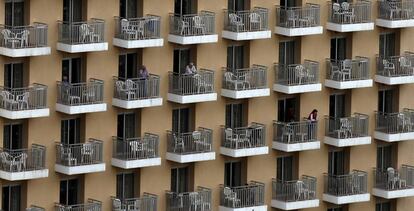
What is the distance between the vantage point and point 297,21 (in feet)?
367

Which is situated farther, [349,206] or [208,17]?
[349,206]

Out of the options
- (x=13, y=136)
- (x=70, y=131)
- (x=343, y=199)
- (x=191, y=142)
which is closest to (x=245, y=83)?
(x=191, y=142)

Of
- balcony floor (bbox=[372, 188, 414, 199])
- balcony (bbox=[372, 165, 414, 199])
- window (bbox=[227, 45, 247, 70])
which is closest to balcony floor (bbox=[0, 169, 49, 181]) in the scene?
window (bbox=[227, 45, 247, 70])

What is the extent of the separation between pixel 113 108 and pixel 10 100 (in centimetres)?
560

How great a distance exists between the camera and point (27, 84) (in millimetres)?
104000

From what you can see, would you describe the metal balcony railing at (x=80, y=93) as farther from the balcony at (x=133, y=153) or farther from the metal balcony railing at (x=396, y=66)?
the metal balcony railing at (x=396, y=66)

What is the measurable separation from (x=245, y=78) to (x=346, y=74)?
5.49 m

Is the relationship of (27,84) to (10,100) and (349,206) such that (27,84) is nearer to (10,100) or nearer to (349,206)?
(10,100)

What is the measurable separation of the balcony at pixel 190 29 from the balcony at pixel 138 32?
954 mm

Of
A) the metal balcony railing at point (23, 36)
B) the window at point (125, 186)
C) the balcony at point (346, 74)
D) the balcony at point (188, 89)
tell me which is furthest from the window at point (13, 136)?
the balcony at point (346, 74)

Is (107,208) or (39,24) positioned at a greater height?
(39,24)

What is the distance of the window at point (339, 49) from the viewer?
4528 inches

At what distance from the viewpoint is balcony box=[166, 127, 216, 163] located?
10881 cm

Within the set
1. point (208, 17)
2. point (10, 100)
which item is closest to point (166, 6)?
point (208, 17)
